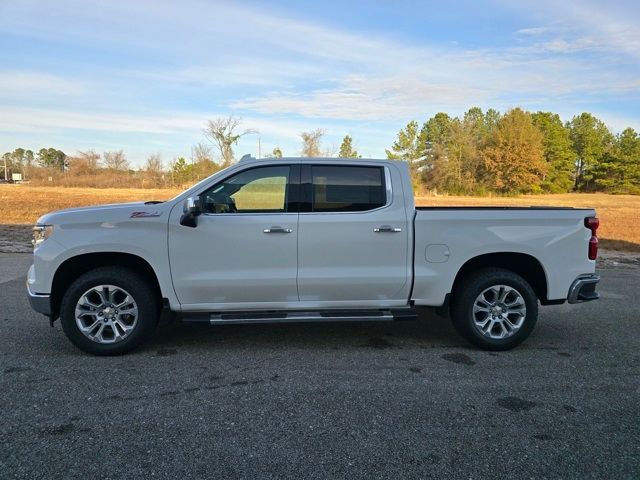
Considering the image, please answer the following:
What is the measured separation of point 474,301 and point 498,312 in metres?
0.29

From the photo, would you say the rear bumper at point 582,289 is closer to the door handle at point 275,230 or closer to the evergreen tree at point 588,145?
the door handle at point 275,230

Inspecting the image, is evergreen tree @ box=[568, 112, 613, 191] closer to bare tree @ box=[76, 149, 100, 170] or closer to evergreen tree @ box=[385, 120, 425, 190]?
evergreen tree @ box=[385, 120, 425, 190]

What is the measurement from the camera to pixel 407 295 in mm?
4805

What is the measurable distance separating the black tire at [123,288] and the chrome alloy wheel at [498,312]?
125 inches

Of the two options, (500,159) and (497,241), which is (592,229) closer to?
(497,241)

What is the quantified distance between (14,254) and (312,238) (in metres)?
8.59

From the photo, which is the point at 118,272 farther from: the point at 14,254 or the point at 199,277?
the point at 14,254

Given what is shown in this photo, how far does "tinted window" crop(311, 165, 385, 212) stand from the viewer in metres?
4.73

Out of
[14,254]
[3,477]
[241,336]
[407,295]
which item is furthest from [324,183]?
[14,254]

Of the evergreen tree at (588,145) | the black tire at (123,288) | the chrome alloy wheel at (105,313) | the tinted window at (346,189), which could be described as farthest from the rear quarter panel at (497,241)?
the evergreen tree at (588,145)

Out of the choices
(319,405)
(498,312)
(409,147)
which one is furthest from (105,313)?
(409,147)

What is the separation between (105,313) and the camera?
179 inches

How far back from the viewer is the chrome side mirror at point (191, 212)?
4426 millimetres

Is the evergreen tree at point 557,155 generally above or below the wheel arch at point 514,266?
above
